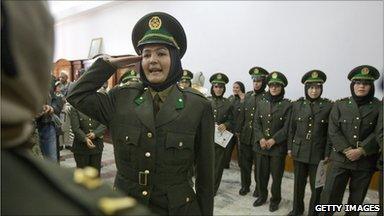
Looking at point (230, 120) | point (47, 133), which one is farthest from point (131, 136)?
point (230, 120)

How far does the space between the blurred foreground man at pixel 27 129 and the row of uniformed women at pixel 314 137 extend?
11.5ft

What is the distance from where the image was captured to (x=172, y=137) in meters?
1.59

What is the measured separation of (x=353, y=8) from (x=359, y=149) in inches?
114

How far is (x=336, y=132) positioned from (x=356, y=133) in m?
0.20

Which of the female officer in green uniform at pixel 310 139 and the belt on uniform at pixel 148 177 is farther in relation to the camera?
the female officer in green uniform at pixel 310 139

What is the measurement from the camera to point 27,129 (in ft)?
1.54

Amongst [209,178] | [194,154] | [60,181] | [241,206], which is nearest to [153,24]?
[194,154]

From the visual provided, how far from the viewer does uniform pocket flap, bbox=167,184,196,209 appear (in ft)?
5.05

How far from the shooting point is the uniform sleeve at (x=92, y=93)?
1608 millimetres

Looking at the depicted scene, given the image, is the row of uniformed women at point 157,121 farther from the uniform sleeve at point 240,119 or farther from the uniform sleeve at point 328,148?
the uniform sleeve at point 240,119

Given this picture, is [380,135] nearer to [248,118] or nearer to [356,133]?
[356,133]

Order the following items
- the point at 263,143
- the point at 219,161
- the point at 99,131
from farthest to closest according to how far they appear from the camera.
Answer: the point at 219,161
the point at 263,143
the point at 99,131

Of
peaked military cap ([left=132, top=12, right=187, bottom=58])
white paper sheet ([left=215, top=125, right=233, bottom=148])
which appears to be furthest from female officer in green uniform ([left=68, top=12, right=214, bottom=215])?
white paper sheet ([left=215, top=125, right=233, bottom=148])

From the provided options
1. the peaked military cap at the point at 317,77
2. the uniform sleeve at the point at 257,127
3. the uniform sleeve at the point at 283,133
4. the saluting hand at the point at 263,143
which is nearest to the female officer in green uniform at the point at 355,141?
the peaked military cap at the point at 317,77
